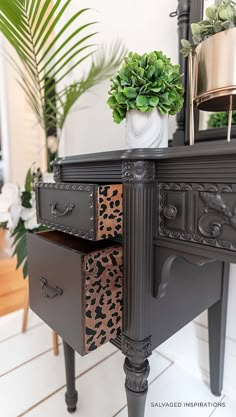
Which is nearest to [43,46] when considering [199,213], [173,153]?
[173,153]

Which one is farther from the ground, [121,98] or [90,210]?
[121,98]

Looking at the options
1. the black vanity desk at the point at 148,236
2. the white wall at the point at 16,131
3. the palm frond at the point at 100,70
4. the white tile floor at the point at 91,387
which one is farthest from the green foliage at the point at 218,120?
the white wall at the point at 16,131

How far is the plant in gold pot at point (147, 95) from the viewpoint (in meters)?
0.59

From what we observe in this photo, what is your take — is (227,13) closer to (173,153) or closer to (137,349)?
(173,153)

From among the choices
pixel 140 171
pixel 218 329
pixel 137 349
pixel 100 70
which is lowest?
pixel 218 329

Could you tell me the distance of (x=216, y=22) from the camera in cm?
54

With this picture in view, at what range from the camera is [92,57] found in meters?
1.39

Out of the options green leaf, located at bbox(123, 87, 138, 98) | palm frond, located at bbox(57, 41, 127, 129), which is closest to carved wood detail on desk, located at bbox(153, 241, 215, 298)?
green leaf, located at bbox(123, 87, 138, 98)

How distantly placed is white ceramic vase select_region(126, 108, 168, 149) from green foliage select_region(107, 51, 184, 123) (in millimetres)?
16

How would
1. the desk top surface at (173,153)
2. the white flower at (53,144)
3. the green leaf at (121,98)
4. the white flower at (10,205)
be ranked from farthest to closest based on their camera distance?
the white flower at (53,144) → the white flower at (10,205) → the green leaf at (121,98) → the desk top surface at (173,153)

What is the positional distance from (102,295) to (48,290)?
18cm

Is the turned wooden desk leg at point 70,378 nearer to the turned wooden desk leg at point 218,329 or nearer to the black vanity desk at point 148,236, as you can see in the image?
the black vanity desk at point 148,236

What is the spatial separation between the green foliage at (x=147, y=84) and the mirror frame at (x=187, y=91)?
0.25 meters

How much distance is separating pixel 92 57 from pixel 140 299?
1.33 metres
